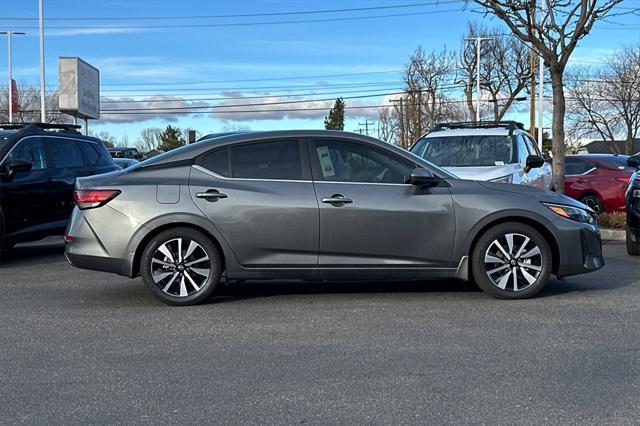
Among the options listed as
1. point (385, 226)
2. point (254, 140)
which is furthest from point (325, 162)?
point (385, 226)

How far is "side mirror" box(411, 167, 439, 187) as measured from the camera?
643 centimetres

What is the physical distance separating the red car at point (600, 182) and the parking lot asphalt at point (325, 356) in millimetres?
7905

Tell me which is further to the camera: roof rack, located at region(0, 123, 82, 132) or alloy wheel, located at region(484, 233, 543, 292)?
roof rack, located at region(0, 123, 82, 132)

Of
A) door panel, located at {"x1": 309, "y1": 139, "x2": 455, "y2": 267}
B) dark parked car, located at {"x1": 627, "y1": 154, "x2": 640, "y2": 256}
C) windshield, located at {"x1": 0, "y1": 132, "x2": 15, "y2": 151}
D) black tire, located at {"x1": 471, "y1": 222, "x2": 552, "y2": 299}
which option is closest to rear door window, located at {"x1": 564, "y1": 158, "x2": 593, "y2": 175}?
dark parked car, located at {"x1": 627, "y1": 154, "x2": 640, "y2": 256}

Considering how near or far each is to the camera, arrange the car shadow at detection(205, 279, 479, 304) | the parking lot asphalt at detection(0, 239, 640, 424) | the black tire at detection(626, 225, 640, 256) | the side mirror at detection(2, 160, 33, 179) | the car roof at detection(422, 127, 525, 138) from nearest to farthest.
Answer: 1. the parking lot asphalt at detection(0, 239, 640, 424)
2. the car shadow at detection(205, 279, 479, 304)
3. the side mirror at detection(2, 160, 33, 179)
4. the black tire at detection(626, 225, 640, 256)
5. the car roof at detection(422, 127, 525, 138)

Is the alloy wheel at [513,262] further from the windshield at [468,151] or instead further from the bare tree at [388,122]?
the bare tree at [388,122]

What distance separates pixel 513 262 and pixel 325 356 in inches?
98.6

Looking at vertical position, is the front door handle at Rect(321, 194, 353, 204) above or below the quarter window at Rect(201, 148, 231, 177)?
below

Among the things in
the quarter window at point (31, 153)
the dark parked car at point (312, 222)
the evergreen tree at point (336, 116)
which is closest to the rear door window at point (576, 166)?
the dark parked car at point (312, 222)

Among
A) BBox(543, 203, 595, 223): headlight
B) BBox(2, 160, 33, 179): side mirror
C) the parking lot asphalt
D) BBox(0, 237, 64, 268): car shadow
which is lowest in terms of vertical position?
the parking lot asphalt

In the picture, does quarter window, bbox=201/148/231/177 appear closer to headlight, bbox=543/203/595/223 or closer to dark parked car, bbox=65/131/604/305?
dark parked car, bbox=65/131/604/305

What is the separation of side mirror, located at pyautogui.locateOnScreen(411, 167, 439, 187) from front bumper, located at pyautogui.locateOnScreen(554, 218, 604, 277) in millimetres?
1241

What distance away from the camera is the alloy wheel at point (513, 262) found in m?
6.54

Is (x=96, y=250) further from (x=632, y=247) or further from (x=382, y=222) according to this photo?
(x=632, y=247)
